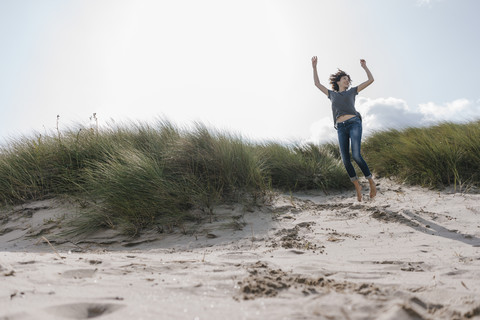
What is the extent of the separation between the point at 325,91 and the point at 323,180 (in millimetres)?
1721

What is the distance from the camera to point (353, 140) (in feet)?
16.7

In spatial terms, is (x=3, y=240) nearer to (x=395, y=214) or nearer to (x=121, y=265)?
(x=121, y=265)

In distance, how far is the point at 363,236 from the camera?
3.77 meters

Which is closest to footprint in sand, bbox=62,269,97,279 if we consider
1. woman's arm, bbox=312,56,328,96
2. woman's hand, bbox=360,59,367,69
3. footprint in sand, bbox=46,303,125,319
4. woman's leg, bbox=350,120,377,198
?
footprint in sand, bbox=46,303,125,319

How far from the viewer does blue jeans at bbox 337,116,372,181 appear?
16.6 feet

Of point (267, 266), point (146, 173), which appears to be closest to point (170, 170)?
point (146, 173)

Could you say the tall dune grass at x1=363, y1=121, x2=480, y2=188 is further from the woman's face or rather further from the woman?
the woman's face

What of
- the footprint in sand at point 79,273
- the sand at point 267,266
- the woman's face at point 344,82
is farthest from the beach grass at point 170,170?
the footprint in sand at point 79,273

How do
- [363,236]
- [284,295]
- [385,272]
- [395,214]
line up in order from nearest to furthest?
1. [284,295]
2. [385,272]
3. [363,236]
4. [395,214]

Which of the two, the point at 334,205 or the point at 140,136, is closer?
the point at 334,205

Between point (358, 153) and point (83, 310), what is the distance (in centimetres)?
426

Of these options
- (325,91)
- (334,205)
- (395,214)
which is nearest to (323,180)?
(334,205)

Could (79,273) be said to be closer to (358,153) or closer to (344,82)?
(358,153)

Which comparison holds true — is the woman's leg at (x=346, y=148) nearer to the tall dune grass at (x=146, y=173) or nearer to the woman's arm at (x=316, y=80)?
the woman's arm at (x=316, y=80)
